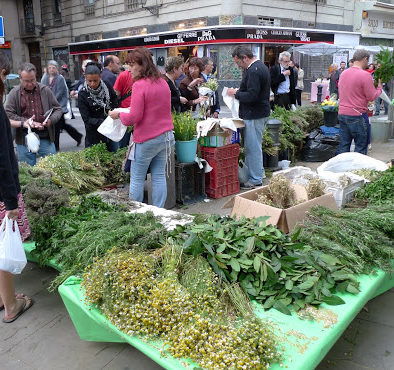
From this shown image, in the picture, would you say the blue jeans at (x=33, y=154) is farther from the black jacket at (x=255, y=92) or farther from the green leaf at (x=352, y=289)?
the green leaf at (x=352, y=289)

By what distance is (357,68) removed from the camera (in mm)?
6371

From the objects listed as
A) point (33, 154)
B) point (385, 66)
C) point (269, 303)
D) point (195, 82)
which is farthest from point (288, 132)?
point (269, 303)

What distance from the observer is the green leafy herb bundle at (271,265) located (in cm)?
246

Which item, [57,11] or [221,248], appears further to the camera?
[57,11]

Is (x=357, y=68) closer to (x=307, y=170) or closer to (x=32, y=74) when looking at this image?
(x=307, y=170)

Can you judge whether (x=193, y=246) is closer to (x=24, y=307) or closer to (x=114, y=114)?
(x=24, y=307)

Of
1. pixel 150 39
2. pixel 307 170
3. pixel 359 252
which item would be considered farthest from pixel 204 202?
pixel 150 39

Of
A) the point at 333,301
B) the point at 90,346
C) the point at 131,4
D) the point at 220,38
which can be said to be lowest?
the point at 90,346

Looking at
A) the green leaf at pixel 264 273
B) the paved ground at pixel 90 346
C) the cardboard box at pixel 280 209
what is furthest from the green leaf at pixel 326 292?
the cardboard box at pixel 280 209

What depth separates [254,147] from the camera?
249 inches

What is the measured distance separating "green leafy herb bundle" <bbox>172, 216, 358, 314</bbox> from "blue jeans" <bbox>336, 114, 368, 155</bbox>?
4410 millimetres

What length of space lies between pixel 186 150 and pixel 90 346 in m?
3.07

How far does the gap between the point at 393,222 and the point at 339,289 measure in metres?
1.02

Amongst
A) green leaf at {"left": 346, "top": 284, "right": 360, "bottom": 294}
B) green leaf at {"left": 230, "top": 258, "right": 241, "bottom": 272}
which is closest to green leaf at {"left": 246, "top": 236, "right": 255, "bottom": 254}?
green leaf at {"left": 230, "top": 258, "right": 241, "bottom": 272}
